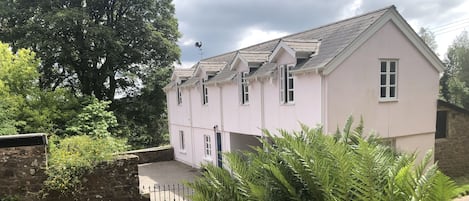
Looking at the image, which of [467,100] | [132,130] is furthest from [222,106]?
[467,100]

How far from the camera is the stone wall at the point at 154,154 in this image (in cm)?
2081

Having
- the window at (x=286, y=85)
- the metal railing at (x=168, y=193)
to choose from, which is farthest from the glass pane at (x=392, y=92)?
the metal railing at (x=168, y=193)

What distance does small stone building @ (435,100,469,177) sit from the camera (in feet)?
48.2

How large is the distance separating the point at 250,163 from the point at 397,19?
1006 cm

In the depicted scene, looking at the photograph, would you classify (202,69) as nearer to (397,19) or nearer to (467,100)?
(397,19)

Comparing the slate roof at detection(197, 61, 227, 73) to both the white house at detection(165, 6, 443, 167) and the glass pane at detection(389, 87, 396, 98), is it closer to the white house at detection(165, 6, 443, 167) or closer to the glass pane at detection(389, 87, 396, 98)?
the white house at detection(165, 6, 443, 167)

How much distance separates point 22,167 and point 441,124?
670 inches

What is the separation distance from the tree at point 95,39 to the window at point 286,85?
14.5 meters

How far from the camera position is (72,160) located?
882cm

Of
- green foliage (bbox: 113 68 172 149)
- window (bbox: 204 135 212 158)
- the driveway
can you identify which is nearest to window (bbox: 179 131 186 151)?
the driveway

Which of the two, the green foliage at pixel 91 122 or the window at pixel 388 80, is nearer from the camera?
the window at pixel 388 80

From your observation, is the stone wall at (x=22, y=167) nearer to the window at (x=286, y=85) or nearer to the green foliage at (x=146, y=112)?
the window at (x=286, y=85)

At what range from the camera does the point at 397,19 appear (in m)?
11.1

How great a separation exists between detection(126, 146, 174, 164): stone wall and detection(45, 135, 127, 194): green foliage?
37.9ft
